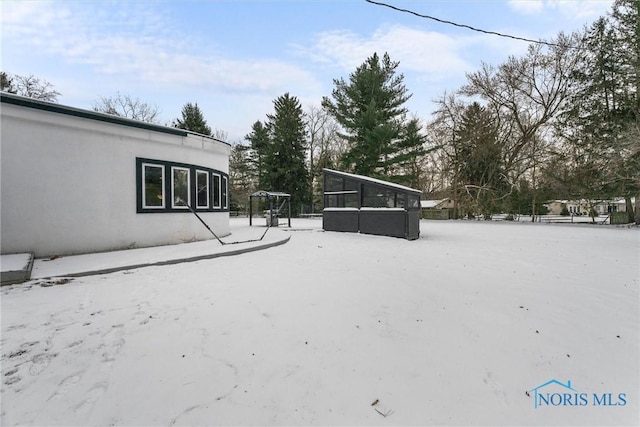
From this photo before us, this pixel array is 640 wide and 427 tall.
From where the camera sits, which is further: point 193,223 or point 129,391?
point 193,223

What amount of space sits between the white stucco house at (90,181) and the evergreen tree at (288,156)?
2085 centimetres

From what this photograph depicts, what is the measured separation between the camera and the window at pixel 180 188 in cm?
823

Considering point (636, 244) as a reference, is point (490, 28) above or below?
above

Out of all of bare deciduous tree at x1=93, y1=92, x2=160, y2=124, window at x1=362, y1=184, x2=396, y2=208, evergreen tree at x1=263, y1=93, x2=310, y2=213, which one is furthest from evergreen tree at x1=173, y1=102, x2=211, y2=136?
window at x1=362, y1=184, x2=396, y2=208

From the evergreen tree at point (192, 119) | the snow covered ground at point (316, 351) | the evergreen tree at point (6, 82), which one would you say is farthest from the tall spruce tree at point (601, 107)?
the evergreen tree at point (6, 82)

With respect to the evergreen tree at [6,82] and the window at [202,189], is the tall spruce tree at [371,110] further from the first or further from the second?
the evergreen tree at [6,82]

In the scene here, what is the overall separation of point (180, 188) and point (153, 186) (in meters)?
0.76

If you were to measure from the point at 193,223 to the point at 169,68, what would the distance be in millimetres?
14787

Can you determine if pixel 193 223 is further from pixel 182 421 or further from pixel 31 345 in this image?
pixel 182 421

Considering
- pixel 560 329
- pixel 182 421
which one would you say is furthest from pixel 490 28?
pixel 182 421

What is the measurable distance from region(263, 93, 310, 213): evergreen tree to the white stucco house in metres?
20.9

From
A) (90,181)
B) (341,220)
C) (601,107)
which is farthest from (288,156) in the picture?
(601,107)

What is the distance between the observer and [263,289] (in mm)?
4219

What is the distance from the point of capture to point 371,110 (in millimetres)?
23312
